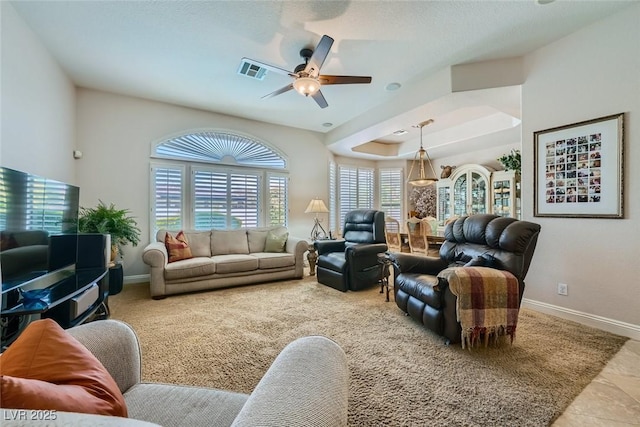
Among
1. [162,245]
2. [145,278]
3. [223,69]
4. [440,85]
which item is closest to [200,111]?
[223,69]

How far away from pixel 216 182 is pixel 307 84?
2782 mm

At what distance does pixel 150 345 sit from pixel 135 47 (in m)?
2.98

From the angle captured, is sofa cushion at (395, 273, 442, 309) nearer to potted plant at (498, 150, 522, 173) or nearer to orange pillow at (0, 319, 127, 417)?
orange pillow at (0, 319, 127, 417)

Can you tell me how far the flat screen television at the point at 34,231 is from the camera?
167 cm

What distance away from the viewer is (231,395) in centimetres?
101

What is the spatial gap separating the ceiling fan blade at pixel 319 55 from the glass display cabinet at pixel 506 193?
451 centimetres

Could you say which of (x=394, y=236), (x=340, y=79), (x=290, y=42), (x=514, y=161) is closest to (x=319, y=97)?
(x=340, y=79)

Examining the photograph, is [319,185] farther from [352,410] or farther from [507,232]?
[352,410]

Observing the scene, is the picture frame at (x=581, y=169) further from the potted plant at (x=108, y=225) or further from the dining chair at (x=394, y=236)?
the potted plant at (x=108, y=225)

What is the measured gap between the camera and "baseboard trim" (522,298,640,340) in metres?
2.35

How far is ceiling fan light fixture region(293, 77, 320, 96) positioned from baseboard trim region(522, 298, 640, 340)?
10.9 feet

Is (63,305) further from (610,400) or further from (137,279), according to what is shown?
(610,400)

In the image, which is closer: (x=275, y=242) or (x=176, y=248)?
(x=176, y=248)

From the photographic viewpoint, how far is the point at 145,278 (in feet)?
13.7
